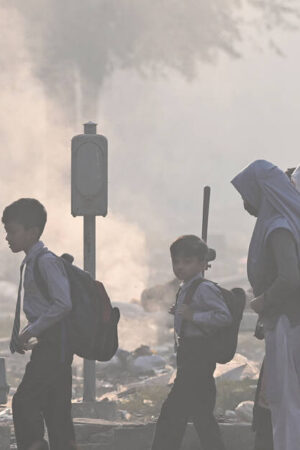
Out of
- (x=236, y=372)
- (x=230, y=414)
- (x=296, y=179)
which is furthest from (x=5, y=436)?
(x=236, y=372)

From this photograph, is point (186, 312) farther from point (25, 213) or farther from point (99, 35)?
point (99, 35)

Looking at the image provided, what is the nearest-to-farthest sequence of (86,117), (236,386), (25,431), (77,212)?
(25,431)
(77,212)
(236,386)
(86,117)

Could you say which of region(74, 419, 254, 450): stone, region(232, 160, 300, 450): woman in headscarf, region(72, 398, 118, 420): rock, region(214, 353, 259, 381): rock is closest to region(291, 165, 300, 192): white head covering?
region(232, 160, 300, 450): woman in headscarf

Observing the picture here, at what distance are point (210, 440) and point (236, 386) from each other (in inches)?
219

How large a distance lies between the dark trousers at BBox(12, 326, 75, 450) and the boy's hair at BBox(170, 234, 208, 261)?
2.82 ft

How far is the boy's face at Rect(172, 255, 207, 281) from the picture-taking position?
6.27 m

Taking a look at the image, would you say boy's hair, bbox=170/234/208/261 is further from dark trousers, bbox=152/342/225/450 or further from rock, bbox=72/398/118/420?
rock, bbox=72/398/118/420

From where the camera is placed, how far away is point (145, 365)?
1479cm

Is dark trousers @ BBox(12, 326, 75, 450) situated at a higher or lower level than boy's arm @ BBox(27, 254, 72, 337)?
lower

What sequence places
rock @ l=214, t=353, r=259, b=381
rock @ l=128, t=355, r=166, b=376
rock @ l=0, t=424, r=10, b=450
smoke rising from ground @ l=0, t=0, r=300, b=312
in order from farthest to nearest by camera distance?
smoke rising from ground @ l=0, t=0, r=300, b=312
rock @ l=128, t=355, r=166, b=376
rock @ l=214, t=353, r=259, b=381
rock @ l=0, t=424, r=10, b=450

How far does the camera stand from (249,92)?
101750mm

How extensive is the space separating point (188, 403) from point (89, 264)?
2.59 m

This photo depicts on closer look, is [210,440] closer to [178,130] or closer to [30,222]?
[30,222]

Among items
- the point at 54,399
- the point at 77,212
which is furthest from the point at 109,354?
the point at 77,212
